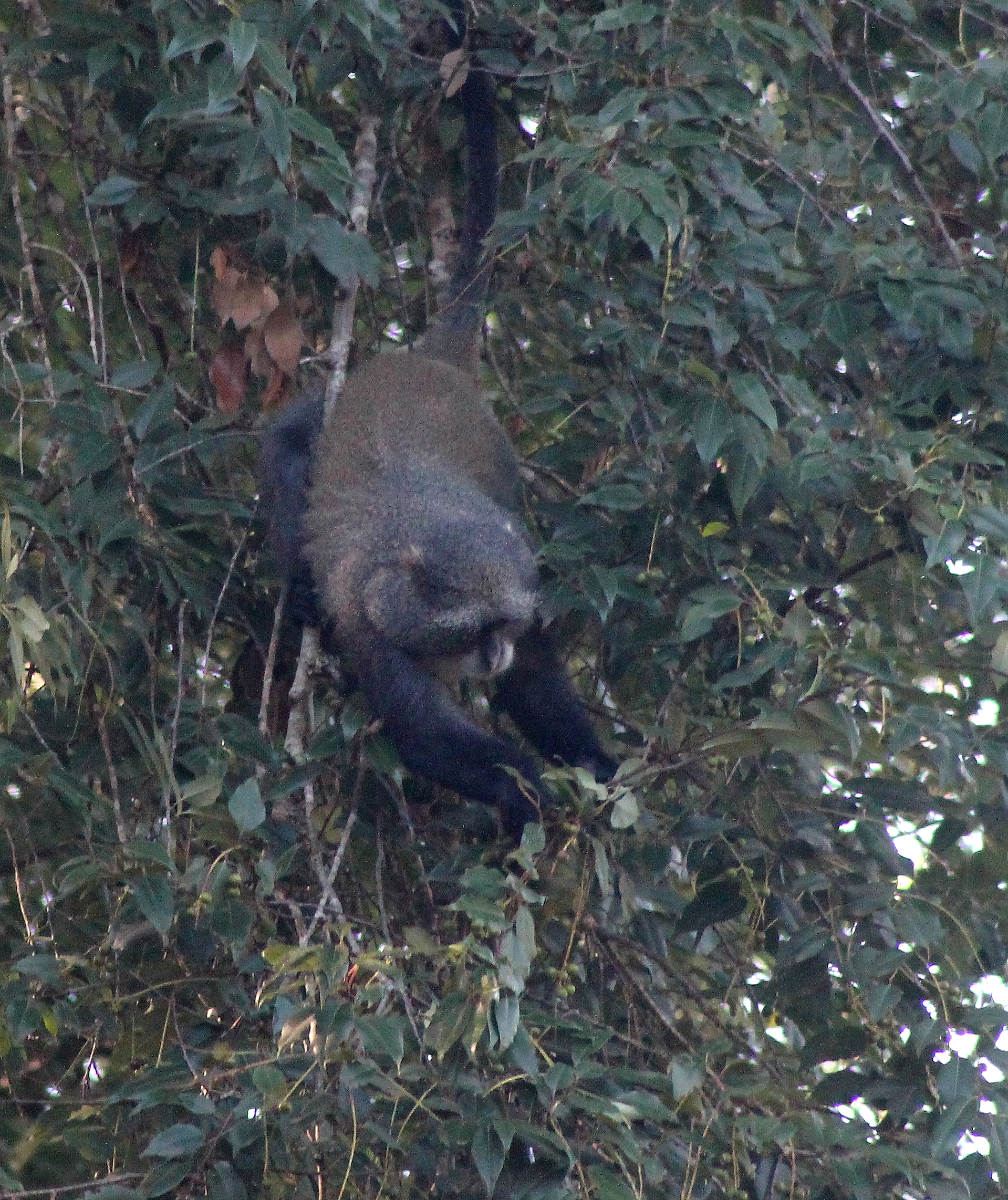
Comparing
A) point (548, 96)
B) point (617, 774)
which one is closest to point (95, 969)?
point (617, 774)

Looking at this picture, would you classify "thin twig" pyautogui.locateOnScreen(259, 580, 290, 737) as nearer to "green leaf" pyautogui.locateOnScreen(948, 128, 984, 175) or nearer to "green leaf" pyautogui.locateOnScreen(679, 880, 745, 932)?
"green leaf" pyautogui.locateOnScreen(679, 880, 745, 932)

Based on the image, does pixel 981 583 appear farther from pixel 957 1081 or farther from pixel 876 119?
pixel 876 119

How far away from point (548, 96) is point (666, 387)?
95 centimetres

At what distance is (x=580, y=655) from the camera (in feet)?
12.8

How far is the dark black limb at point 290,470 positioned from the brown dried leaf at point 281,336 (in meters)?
0.28

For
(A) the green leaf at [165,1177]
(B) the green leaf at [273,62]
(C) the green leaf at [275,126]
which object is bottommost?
(A) the green leaf at [165,1177]

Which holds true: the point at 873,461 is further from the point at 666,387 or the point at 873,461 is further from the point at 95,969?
the point at 95,969

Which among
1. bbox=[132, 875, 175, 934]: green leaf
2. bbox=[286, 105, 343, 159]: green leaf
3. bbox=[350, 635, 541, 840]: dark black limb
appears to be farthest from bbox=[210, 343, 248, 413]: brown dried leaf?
bbox=[132, 875, 175, 934]: green leaf

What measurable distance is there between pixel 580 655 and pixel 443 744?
0.63 metres

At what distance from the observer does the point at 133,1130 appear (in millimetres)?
2775

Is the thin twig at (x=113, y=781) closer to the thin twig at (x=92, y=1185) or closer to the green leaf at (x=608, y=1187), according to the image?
the thin twig at (x=92, y=1185)

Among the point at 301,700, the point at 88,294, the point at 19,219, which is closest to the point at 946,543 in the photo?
the point at 301,700

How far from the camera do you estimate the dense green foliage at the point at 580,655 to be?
2438 millimetres

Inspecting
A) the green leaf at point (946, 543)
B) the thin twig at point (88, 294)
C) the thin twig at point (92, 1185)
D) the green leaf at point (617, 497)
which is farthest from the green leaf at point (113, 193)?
the thin twig at point (92, 1185)
